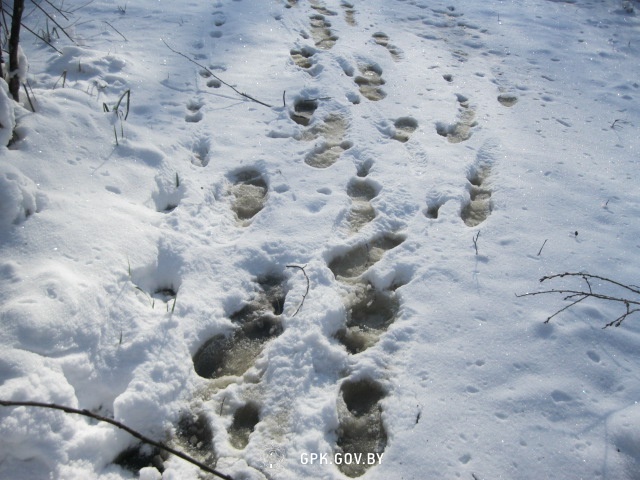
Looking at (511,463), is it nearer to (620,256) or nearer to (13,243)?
(620,256)

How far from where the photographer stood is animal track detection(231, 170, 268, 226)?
9.81 ft

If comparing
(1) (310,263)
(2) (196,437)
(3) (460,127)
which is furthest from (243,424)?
(3) (460,127)

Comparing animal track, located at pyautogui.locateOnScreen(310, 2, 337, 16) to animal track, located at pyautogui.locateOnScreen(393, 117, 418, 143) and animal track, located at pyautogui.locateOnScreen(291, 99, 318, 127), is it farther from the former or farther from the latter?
animal track, located at pyautogui.locateOnScreen(393, 117, 418, 143)

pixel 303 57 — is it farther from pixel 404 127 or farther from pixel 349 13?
pixel 404 127

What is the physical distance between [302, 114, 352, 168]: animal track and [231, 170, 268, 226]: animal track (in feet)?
1.25

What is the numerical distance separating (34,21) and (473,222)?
4.05 metres

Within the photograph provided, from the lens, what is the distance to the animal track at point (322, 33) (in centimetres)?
477

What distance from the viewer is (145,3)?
500cm

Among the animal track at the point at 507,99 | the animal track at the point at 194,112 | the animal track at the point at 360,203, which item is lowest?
the animal track at the point at 194,112

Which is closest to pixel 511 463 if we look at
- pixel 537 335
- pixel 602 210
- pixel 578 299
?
pixel 537 335

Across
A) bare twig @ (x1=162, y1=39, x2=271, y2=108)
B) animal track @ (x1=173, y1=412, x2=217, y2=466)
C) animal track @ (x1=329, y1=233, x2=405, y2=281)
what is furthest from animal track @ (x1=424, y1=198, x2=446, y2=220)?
animal track @ (x1=173, y1=412, x2=217, y2=466)

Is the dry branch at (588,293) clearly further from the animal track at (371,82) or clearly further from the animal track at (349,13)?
the animal track at (349,13)

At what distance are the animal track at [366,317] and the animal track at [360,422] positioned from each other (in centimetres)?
20

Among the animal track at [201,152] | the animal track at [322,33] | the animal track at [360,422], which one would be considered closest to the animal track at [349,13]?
the animal track at [322,33]
